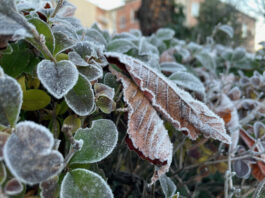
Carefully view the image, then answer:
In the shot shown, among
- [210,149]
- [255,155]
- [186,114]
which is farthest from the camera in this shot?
[210,149]

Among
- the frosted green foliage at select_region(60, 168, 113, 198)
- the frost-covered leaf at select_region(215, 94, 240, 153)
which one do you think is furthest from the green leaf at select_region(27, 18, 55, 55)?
the frost-covered leaf at select_region(215, 94, 240, 153)

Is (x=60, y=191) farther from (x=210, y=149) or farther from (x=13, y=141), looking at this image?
(x=210, y=149)

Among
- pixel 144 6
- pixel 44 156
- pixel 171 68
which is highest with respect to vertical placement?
pixel 44 156

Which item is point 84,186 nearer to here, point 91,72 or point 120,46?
point 91,72

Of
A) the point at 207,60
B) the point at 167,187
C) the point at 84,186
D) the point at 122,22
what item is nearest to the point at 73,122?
the point at 84,186

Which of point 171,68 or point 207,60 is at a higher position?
point 171,68

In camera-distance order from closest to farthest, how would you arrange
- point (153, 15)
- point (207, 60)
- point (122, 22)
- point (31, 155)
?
1. point (31, 155)
2. point (207, 60)
3. point (153, 15)
4. point (122, 22)

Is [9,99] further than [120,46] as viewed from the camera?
No

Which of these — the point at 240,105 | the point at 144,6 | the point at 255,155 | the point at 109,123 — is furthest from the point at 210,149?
the point at 144,6
